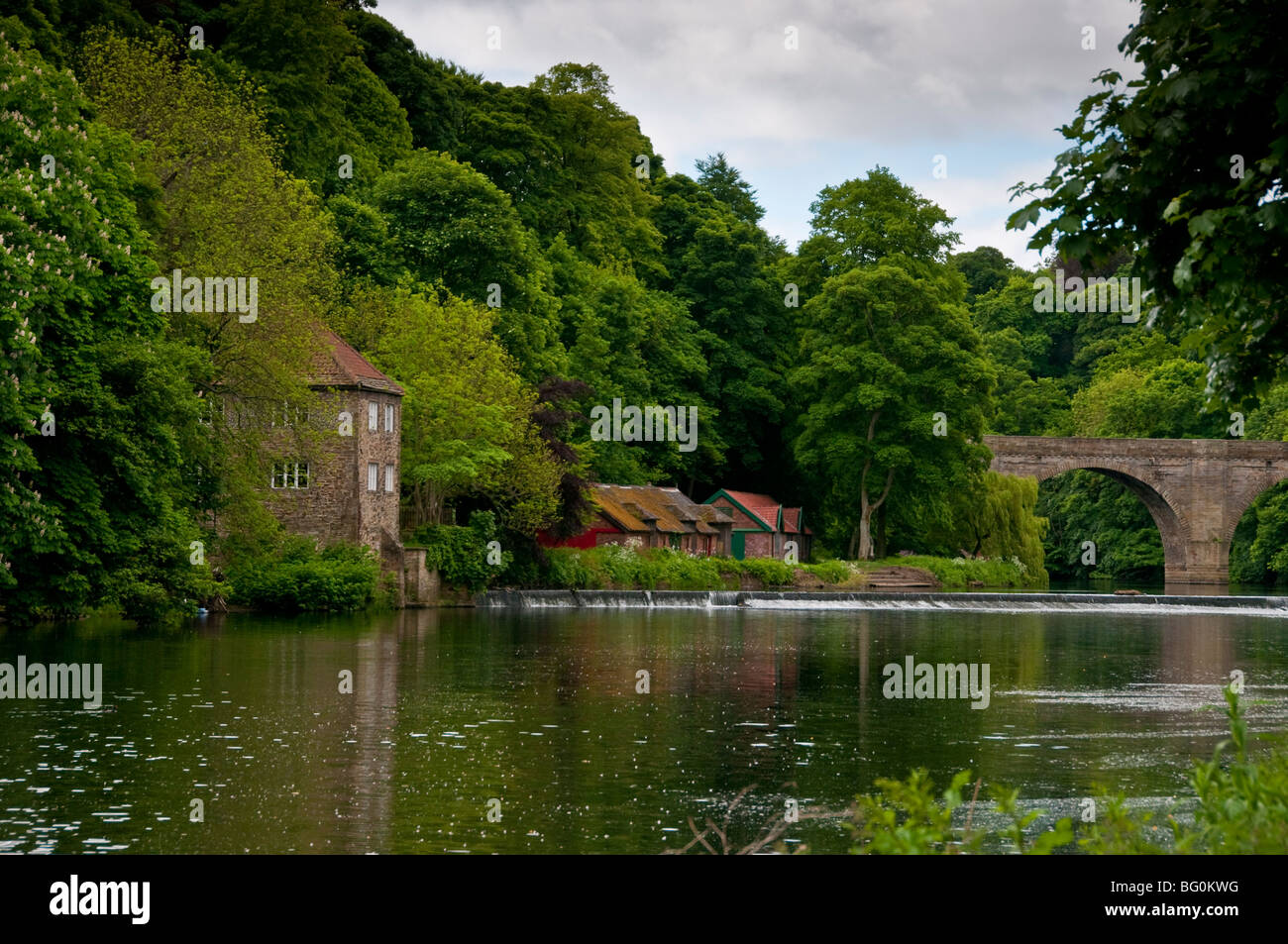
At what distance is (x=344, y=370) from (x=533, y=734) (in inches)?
1115

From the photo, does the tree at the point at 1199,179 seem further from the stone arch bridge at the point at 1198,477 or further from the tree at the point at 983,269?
the tree at the point at 983,269

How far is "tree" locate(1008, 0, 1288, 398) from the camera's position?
9.16 m

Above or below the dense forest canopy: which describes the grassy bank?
below

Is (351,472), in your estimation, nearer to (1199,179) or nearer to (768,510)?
(768,510)

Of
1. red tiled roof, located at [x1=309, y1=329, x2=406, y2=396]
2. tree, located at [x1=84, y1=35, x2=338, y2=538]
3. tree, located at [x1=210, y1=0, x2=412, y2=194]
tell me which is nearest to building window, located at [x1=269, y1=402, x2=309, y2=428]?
tree, located at [x1=84, y1=35, x2=338, y2=538]

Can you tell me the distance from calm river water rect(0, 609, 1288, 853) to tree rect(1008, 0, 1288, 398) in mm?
5048

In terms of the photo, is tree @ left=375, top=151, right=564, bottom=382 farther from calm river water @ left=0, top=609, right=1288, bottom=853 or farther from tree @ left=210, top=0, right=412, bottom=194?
calm river water @ left=0, top=609, right=1288, bottom=853

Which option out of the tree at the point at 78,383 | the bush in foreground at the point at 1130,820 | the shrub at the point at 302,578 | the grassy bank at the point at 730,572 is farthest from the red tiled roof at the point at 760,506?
the bush in foreground at the point at 1130,820

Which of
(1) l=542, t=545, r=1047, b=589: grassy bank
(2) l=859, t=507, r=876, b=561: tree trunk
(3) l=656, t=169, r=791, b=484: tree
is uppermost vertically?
(3) l=656, t=169, r=791, b=484: tree

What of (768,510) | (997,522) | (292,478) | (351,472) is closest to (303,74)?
(292,478)

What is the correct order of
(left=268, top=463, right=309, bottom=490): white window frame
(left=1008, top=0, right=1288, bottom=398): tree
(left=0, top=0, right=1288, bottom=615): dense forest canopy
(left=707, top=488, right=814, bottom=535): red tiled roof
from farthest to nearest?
1. (left=707, top=488, right=814, bottom=535): red tiled roof
2. (left=268, top=463, right=309, bottom=490): white window frame
3. (left=0, top=0, right=1288, bottom=615): dense forest canopy
4. (left=1008, top=0, right=1288, bottom=398): tree

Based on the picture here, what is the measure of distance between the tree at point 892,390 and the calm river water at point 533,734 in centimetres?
3203

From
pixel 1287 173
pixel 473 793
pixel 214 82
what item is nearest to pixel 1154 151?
pixel 1287 173

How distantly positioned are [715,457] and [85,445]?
43.0m
